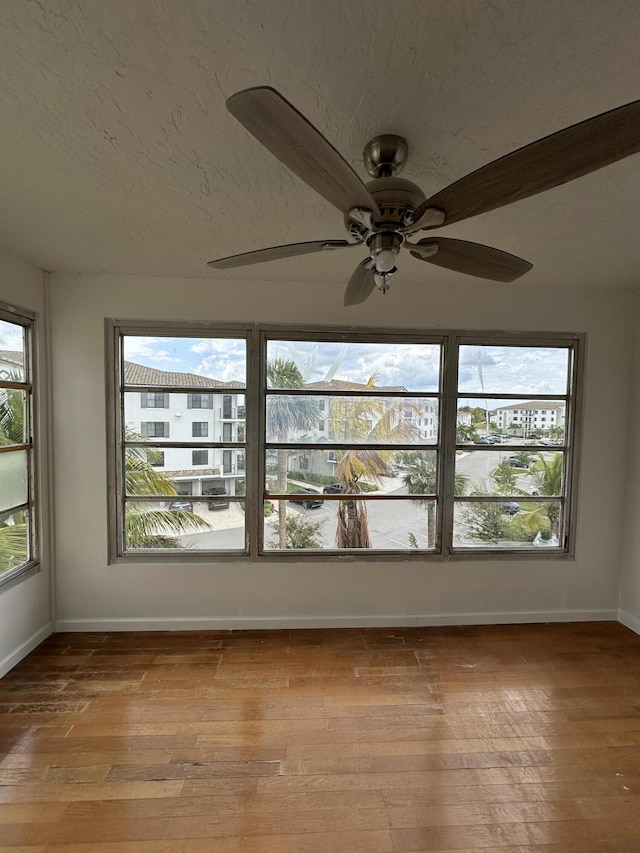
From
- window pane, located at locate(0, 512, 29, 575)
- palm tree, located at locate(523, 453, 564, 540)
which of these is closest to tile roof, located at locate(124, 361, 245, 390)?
window pane, located at locate(0, 512, 29, 575)

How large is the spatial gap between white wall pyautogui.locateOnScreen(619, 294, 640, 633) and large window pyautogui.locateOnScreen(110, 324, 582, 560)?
42 cm

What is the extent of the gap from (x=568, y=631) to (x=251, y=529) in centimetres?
246

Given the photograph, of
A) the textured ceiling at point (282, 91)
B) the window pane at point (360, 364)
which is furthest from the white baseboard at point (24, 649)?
the textured ceiling at point (282, 91)

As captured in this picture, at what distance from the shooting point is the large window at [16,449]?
2414 millimetres

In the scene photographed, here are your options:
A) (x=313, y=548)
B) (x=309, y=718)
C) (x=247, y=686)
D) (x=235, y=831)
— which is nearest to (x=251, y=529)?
(x=313, y=548)

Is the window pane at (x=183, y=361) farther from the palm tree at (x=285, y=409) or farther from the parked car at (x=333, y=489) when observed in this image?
the parked car at (x=333, y=489)

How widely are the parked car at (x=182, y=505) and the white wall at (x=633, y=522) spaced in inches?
131

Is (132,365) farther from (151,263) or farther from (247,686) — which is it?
(247,686)

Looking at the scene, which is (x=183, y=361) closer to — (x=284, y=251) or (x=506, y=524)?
(x=284, y=251)

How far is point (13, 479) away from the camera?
2.49m

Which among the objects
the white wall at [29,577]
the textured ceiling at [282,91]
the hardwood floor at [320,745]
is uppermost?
the textured ceiling at [282,91]

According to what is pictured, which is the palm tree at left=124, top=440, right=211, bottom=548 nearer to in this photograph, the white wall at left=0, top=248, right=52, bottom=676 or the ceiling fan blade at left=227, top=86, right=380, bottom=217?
the white wall at left=0, top=248, right=52, bottom=676

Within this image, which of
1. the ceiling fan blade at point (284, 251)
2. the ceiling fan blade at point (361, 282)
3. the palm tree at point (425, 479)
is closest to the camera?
the ceiling fan blade at point (284, 251)

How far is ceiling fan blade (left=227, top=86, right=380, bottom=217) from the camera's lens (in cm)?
83
